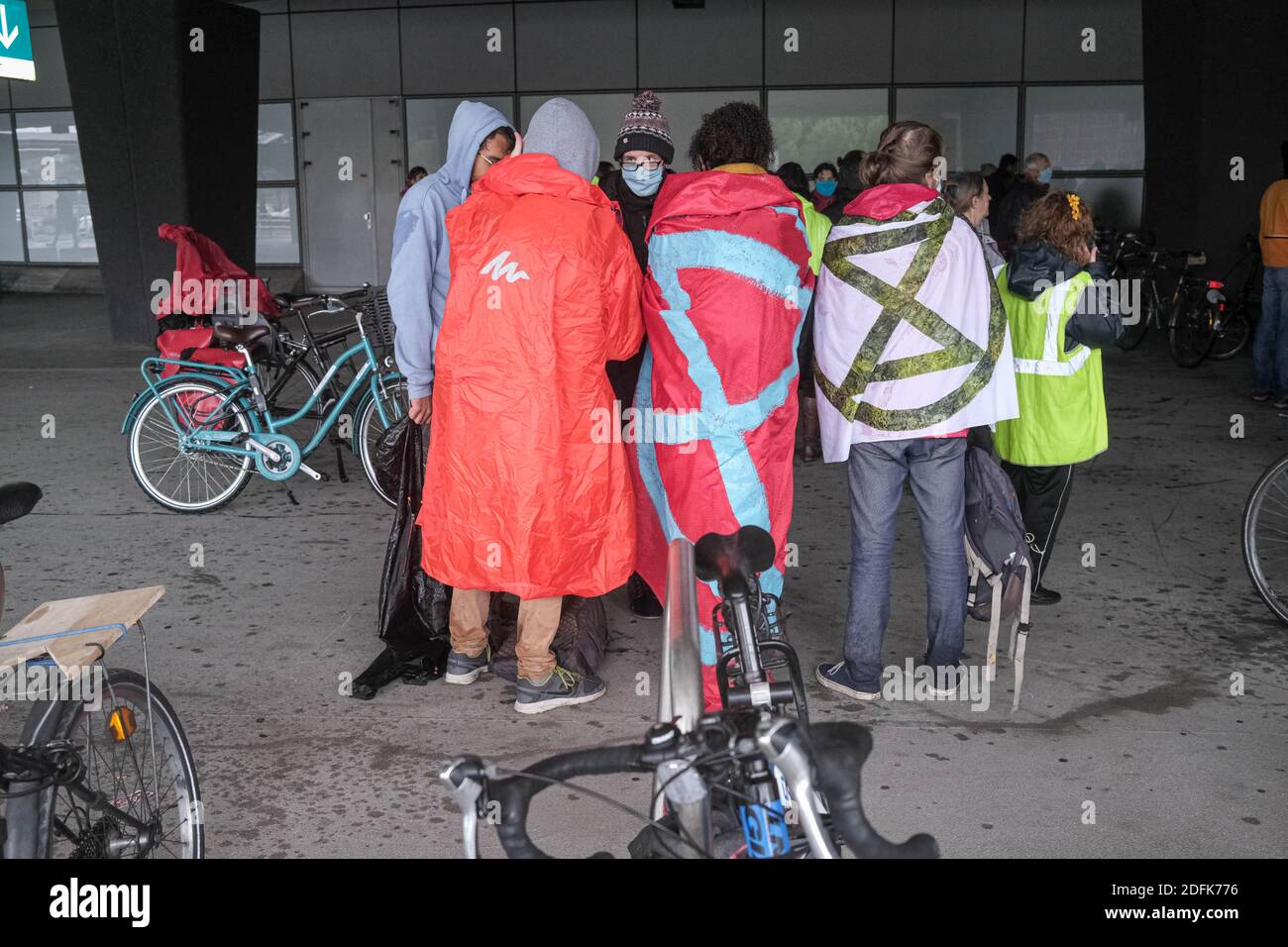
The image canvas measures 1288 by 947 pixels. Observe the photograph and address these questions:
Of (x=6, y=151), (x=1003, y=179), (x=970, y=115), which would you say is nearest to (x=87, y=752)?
(x=1003, y=179)

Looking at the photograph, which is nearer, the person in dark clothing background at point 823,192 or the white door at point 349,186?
the person in dark clothing background at point 823,192

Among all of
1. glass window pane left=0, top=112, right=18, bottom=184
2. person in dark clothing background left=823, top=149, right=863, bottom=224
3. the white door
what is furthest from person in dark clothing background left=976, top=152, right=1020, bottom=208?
glass window pane left=0, top=112, right=18, bottom=184

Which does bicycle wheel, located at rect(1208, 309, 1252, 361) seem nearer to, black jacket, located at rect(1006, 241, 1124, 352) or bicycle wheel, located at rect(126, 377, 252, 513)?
black jacket, located at rect(1006, 241, 1124, 352)

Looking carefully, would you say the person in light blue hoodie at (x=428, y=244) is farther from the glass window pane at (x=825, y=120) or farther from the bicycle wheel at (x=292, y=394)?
the glass window pane at (x=825, y=120)

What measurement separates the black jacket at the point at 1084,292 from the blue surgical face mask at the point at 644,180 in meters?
1.26

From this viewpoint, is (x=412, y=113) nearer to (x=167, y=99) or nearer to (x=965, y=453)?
(x=167, y=99)

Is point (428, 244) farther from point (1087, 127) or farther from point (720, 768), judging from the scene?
point (1087, 127)

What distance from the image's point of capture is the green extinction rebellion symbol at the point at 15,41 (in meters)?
13.6

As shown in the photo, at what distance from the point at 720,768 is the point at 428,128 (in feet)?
51.0

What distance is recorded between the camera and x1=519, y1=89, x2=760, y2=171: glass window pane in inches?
603

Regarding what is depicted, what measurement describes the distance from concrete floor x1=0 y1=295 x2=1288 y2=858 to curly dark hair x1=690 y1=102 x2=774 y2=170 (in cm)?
174

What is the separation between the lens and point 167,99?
1179 centimetres

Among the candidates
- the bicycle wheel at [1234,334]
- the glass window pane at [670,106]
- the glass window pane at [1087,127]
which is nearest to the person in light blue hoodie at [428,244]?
the bicycle wheel at [1234,334]
